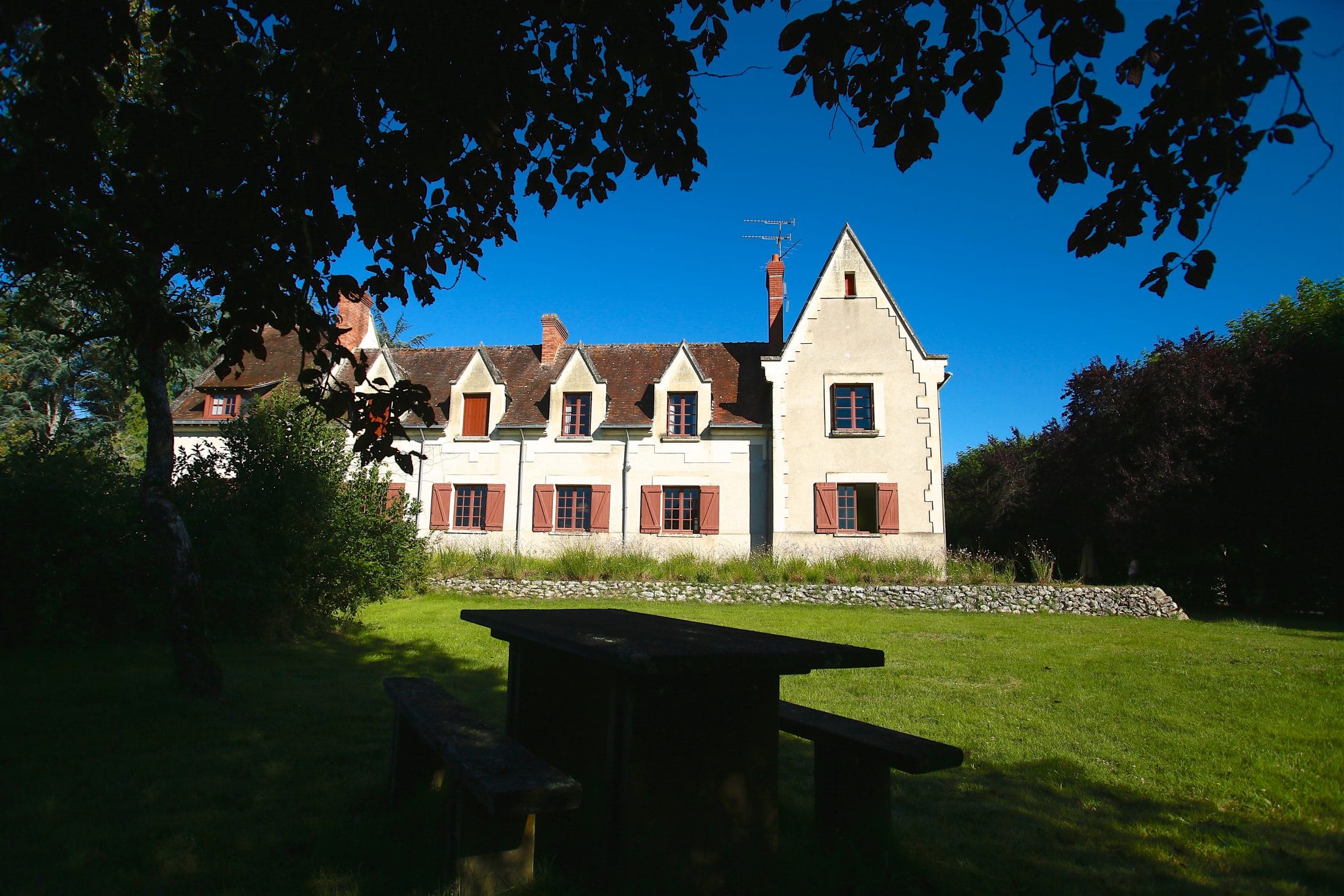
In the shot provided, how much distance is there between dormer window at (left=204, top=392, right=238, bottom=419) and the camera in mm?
21516

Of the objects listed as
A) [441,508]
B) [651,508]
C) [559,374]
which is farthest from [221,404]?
[651,508]

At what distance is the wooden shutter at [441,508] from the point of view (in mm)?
21156

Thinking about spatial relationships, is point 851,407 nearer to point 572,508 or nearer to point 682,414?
point 682,414

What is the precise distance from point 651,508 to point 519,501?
3785 mm

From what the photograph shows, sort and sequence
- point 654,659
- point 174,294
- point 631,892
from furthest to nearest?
point 174,294, point 631,892, point 654,659

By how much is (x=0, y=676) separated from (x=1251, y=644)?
15.0m

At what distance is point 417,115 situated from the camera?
133 inches

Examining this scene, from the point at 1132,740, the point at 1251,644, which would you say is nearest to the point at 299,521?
the point at 1132,740

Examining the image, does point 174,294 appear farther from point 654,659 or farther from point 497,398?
point 497,398

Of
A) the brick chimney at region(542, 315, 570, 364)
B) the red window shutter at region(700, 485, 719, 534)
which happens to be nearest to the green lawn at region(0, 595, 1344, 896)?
the red window shutter at region(700, 485, 719, 534)

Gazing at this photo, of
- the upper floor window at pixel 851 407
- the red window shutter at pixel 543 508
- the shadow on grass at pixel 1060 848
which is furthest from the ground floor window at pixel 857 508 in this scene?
the shadow on grass at pixel 1060 848

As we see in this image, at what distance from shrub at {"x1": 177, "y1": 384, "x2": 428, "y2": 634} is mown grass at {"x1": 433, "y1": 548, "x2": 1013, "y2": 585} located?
260 inches

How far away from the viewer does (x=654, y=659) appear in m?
2.63

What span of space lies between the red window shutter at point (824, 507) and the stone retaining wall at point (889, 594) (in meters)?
2.84
